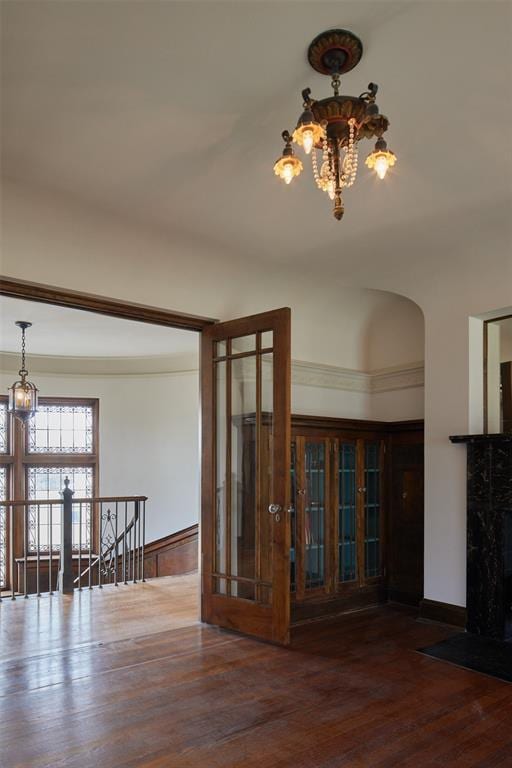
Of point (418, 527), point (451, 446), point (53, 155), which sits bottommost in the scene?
point (418, 527)

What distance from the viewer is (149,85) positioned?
8.34ft

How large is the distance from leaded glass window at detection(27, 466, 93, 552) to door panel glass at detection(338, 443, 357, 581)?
4.62 m

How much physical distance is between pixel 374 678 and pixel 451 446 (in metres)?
1.87

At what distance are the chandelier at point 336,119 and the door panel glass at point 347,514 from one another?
292 centimetres

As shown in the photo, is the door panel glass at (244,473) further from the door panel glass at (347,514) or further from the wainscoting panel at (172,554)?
the wainscoting panel at (172,554)

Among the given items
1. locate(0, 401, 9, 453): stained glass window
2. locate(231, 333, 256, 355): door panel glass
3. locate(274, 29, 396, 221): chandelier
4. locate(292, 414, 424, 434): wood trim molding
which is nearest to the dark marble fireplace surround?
locate(292, 414, 424, 434): wood trim molding

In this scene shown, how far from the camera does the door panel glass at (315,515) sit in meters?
4.60

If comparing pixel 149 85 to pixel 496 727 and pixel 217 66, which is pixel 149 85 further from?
pixel 496 727

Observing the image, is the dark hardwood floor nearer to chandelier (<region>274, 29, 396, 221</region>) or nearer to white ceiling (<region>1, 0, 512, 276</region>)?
chandelier (<region>274, 29, 396, 221</region>)

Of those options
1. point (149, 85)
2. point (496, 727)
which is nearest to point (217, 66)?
point (149, 85)

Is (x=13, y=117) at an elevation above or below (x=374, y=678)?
above

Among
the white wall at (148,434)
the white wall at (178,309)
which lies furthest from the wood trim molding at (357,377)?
the white wall at (148,434)

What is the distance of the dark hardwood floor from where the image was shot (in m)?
A: 2.51

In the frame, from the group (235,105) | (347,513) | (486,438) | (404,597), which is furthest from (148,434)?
(235,105)
